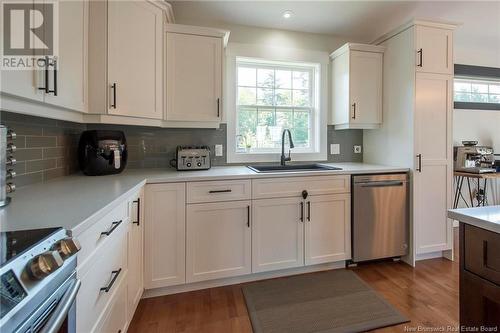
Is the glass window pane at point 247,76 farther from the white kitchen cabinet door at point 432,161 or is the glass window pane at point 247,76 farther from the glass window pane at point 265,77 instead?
the white kitchen cabinet door at point 432,161

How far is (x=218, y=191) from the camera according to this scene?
1942mm

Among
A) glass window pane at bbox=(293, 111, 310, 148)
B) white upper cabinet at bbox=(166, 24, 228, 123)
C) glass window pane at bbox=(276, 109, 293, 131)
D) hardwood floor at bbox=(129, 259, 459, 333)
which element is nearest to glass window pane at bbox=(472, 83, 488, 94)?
glass window pane at bbox=(293, 111, 310, 148)

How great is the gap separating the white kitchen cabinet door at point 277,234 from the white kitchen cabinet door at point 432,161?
3.92 feet

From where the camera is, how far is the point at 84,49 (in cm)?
164

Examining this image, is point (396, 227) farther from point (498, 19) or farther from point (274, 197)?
point (498, 19)

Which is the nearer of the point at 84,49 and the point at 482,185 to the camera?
the point at 84,49

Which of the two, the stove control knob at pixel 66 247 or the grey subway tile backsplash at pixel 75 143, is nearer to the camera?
the stove control knob at pixel 66 247

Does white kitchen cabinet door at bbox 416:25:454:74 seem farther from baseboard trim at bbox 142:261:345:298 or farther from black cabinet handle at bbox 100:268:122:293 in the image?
black cabinet handle at bbox 100:268:122:293

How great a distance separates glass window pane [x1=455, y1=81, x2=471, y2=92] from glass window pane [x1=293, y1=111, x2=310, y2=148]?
7.43 feet

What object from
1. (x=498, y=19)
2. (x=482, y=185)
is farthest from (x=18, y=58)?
(x=482, y=185)

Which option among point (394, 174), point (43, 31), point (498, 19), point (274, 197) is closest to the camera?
point (43, 31)

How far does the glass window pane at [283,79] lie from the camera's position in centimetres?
283

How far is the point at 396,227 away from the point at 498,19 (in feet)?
8.27

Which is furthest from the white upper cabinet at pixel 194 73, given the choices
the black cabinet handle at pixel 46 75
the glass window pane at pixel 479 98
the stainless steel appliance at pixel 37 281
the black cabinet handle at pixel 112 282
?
the glass window pane at pixel 479 98
